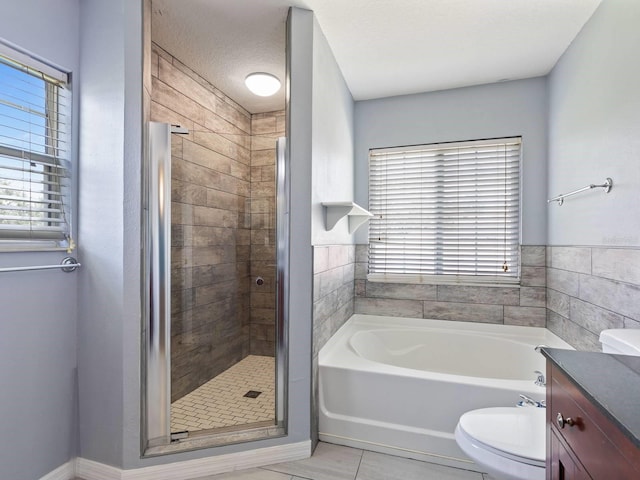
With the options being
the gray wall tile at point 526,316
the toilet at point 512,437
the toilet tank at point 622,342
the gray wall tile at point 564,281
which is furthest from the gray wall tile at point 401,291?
the toilet tank at point 622,342

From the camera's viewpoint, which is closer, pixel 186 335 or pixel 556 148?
pixel 186 335

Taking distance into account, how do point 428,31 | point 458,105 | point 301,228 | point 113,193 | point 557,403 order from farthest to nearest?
point 458,105, point 428,31, point 301,228, point 113,193, point 557,403

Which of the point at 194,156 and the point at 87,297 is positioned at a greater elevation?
the point at 194,156

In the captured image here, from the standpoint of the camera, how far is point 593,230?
1.95 m

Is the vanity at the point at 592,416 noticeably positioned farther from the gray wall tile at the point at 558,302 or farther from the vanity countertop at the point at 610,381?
the gray wall tile at the point at 558,302

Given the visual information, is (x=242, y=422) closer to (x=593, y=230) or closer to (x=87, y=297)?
(x=87, y=297)

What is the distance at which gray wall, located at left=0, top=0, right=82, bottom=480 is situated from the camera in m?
1.45

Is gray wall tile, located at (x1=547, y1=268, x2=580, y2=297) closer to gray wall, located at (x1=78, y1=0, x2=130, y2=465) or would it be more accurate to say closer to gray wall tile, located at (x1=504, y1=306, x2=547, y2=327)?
gray wall tile, located at (x1=504, y1=306, x2=547, y2=327)

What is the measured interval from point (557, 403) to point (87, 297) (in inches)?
79.4

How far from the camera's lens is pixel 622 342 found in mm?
1245

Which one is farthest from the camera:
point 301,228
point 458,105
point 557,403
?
point 458,105

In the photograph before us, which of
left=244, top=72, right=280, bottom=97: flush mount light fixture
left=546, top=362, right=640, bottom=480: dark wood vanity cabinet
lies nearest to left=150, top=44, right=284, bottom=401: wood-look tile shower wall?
left=244, top=72, right=280, bottom=97: flush mount light fixture

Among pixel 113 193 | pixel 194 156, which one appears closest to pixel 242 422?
pixel 113 193

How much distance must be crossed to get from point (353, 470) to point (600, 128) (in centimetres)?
232
